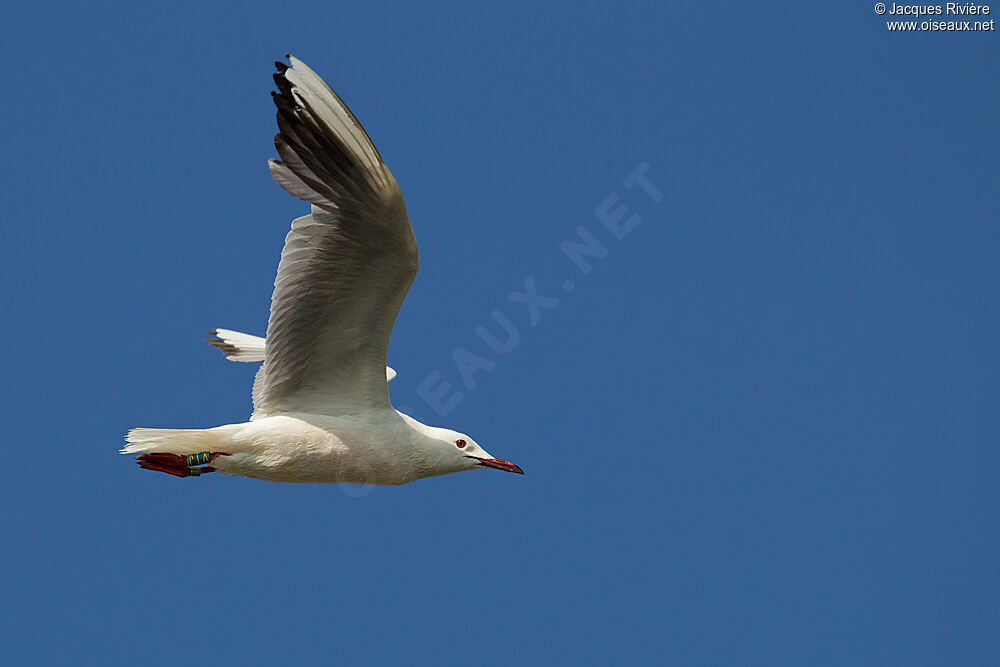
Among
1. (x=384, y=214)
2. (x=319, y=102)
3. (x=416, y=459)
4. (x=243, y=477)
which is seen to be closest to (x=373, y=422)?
(x=416, y=459)

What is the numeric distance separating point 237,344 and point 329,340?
3.26 meters

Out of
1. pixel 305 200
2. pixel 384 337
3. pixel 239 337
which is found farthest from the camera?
pixel 239 337

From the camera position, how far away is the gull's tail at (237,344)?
1298cm

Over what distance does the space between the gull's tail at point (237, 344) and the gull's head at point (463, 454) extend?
299cm

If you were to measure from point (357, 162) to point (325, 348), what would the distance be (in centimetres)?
177

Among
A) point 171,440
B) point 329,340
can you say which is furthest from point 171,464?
point 329,340

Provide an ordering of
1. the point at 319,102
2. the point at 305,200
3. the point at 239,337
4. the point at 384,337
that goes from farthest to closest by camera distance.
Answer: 1. the point at 239,337
2. the point at 384,337
3. the point at 305,200
4. the point at 319,102

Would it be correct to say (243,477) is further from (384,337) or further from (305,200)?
(305,200)

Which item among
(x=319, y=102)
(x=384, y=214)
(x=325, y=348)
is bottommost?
(x=325, y=348)

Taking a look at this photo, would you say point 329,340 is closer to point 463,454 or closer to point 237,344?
point 463,454

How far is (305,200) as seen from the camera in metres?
9.55

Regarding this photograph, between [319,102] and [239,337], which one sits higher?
[319,102]

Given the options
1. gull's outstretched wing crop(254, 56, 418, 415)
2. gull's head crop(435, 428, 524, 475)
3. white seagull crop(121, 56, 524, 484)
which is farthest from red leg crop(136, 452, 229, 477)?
gull's head crop(435, 428, 524, 475)

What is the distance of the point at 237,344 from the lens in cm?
1313
